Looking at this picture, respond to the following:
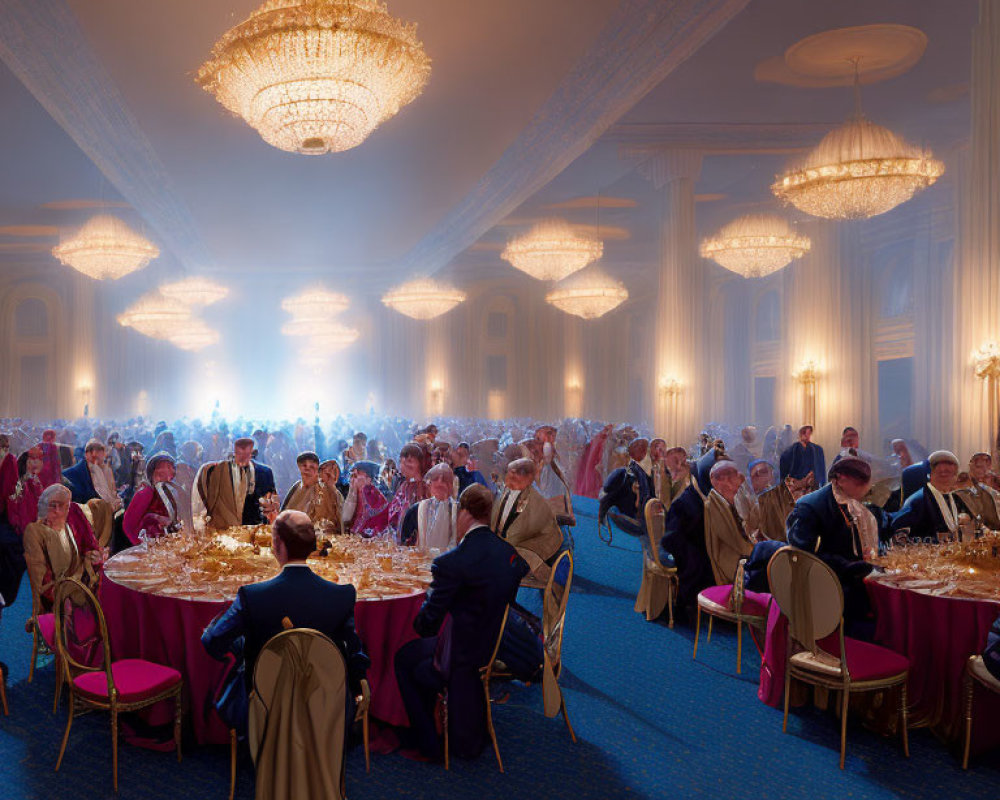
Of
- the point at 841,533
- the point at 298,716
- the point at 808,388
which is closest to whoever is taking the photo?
the point at 298,716

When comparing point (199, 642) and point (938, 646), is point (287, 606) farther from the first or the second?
point (938, 646)

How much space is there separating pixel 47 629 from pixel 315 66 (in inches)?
148

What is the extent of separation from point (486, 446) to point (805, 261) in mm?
5832

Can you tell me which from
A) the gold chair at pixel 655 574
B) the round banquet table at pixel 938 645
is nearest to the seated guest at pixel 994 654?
the round banquet table at pixel 938 645

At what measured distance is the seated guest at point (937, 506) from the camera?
17.1 ft

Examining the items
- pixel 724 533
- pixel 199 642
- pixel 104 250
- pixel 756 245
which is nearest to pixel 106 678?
pixel 199 642

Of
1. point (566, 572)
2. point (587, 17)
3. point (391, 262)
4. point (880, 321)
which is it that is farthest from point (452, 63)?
point (391, 262)

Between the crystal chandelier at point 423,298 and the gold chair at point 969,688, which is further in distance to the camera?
the crystal chandelier at point 423,298

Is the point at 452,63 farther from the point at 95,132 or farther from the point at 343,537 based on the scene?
the point at 343,537

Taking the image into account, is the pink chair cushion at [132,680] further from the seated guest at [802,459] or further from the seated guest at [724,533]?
the seated guest at [802,459]

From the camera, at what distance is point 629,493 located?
7879 mm

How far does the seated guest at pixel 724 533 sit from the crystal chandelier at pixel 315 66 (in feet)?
11.3

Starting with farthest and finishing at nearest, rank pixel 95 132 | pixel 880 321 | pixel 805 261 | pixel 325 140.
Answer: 1. pixel 880 321
2. pixel 805 261
3. pixel 95 132
4. pixel 325 140

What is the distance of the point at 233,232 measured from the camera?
60.2ft
